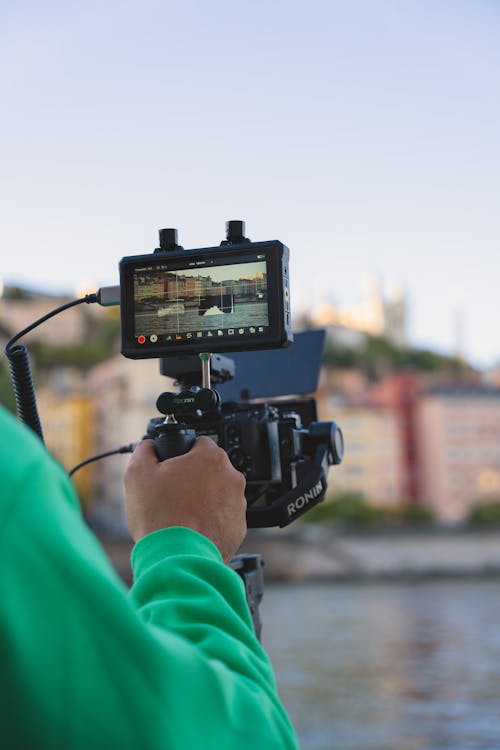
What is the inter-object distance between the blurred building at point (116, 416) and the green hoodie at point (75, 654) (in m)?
52.0

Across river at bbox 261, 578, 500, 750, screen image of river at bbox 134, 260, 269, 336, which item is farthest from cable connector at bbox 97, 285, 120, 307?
river at bbox 261, 578, 500, 750

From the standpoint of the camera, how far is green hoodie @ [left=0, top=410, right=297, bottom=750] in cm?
50

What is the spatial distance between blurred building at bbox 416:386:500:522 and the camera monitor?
68.9 metres

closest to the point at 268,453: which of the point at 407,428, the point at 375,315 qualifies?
the point at 407,428

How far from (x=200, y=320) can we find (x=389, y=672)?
16013 millimetres

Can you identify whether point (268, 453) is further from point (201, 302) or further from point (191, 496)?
point (191, 496)

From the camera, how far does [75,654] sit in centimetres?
51

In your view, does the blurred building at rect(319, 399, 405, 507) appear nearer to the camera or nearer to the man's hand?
the camera

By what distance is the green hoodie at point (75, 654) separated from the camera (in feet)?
1.66

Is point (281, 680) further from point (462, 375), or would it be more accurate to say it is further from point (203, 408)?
point (462, 375)

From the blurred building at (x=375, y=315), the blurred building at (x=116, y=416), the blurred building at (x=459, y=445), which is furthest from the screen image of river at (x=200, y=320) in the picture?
the blurred building at (x=375, y=315)

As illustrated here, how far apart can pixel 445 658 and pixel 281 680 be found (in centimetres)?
546

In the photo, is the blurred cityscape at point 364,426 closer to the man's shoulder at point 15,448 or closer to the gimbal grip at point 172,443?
the gimbal grip at point 172,443

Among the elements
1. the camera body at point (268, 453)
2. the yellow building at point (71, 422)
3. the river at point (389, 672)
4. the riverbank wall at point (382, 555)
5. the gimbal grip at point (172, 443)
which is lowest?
the riverbank wall at point (382, 555)
